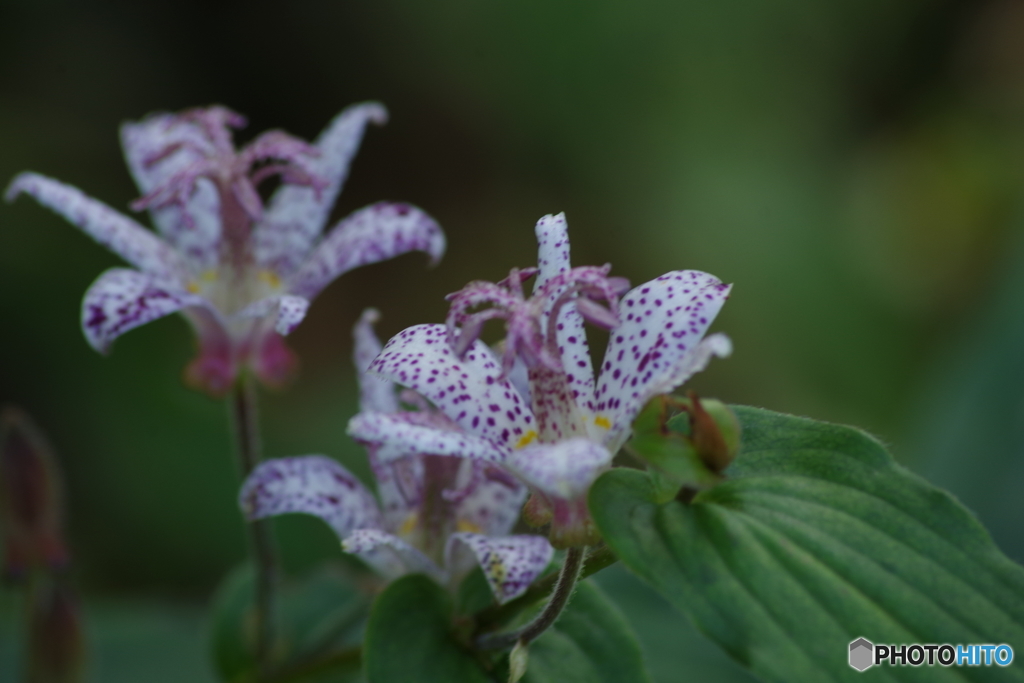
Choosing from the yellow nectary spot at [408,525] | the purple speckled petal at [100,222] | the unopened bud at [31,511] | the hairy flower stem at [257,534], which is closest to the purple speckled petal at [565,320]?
the yellow nectary spot at [408,525]

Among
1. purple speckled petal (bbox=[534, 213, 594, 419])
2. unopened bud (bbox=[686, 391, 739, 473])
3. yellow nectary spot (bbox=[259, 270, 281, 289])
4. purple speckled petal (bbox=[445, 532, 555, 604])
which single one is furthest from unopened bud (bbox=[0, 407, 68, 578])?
unopened bud (bbox=[686, 391, 739, 473])

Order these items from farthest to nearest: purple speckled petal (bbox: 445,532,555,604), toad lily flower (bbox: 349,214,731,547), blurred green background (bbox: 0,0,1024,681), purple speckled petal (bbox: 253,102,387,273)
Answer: blurred green background (bbox: 0,0,1024,681)
purple speckled petal (bbox: 253,102,387,273)
purple speckled petal (bbox: 445,532,555,604)
toad lily flower (bbox: 349,214,731,547)

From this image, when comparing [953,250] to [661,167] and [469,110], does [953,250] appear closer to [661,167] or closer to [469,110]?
[661,167]

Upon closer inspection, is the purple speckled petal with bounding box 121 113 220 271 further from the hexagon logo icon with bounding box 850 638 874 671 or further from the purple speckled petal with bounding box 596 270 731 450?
the hexagon logo icon with bounding box 850 638 874 671

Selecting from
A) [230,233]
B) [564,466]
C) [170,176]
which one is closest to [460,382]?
[564,466]

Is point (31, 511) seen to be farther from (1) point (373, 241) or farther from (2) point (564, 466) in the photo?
(2) point (564, 466)
